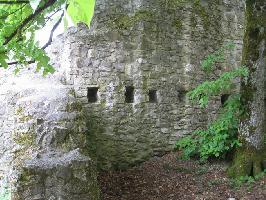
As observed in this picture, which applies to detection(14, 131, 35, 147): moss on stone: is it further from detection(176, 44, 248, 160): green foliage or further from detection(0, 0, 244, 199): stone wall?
detection(176, 44, 248, 160): green foliage

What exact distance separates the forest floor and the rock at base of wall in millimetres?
1414

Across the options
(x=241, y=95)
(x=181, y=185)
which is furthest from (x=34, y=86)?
(x=241, y=95)

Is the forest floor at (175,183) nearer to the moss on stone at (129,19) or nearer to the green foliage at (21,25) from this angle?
the moss on stone at (129,19)

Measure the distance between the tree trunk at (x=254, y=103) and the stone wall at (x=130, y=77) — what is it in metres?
1.69

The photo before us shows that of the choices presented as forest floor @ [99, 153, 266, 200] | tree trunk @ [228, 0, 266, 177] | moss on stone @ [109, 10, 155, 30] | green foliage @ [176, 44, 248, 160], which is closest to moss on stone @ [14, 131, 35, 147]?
forest floor @ [99, 153, 266, 200]

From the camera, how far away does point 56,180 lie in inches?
151

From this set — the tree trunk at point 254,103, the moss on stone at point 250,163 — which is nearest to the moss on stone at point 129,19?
the tree trunk at point 254,103

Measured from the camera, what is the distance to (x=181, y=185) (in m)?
5.69

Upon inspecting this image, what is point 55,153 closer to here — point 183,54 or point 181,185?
point 181,185

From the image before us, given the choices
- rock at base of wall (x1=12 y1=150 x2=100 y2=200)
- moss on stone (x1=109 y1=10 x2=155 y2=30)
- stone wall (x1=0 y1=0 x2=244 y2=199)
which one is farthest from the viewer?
moss on stone (x1=109 y1=10 x2=155 y2=30)

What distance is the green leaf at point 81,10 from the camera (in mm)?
835

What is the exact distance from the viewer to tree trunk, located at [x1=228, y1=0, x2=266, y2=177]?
5.47 m

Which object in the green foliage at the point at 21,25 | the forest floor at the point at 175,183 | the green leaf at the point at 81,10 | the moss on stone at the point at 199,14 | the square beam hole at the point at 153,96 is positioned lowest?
the forest floor at the point at 175,183

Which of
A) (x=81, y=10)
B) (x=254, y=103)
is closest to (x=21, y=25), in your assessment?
(x=81, y=10)
